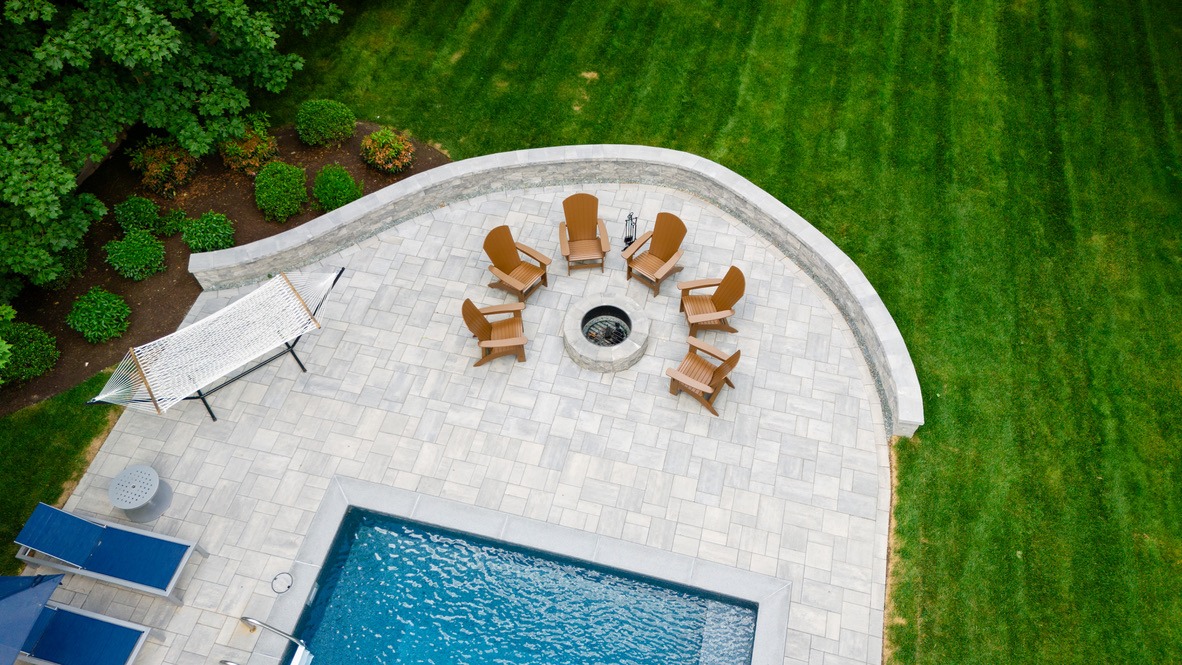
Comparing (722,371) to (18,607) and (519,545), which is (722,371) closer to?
(519,545)

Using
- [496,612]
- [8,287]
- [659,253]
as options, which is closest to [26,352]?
[8,287]

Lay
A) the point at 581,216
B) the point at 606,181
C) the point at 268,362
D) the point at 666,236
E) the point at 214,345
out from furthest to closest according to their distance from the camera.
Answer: the point at 606,181
the point at 581,216
the point at 666,236
the point at 268,362
the point at 214,345

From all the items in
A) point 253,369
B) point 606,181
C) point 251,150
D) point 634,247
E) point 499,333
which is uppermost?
point 606,181

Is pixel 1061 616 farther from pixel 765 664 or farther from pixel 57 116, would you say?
pixel 57 116

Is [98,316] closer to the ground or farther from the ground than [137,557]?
farther from the ground

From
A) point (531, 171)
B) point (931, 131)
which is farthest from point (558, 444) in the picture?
point (931, 131)

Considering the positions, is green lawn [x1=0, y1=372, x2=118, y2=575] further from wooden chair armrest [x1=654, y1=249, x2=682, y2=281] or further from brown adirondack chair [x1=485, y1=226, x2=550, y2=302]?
wooden chair armrest [x1=654, y1=249, x2=682, y2=281]

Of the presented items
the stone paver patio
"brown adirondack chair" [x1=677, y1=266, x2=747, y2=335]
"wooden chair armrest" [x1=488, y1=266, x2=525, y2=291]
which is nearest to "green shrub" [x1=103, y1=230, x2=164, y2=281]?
the stone paver patio
